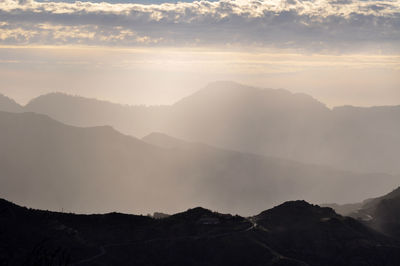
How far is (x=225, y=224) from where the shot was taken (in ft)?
457

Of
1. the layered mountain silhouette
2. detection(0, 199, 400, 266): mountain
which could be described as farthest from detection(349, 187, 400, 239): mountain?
detection(0, 199, 400, 266): mountain

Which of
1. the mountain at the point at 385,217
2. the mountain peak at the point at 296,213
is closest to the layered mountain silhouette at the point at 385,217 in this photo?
the mountain at the point at 385,217

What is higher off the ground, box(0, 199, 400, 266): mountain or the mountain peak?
box(0, 199, 400, 266): mountain

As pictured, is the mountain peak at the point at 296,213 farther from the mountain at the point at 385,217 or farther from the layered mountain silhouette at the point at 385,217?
the mountain at the point at 385,217

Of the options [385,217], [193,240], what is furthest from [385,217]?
[193,240]

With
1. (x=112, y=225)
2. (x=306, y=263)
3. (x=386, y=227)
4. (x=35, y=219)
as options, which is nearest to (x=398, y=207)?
(x=386, y=227)

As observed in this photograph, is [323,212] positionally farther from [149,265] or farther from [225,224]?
[149,265]

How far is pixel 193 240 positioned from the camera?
12888cm

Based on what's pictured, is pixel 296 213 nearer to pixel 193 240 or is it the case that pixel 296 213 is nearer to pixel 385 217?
pixel 193 240

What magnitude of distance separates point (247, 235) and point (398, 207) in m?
68.6

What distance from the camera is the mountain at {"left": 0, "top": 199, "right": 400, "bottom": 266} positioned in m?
120

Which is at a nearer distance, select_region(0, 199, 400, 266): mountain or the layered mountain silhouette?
select_region(0, 199, 400, 266): mountain

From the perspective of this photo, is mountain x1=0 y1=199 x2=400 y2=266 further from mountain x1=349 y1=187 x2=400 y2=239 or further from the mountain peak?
mountain x1=349 y1=187 x2=400 y2=239

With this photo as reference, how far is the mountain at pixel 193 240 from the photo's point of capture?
119625 millimetres
